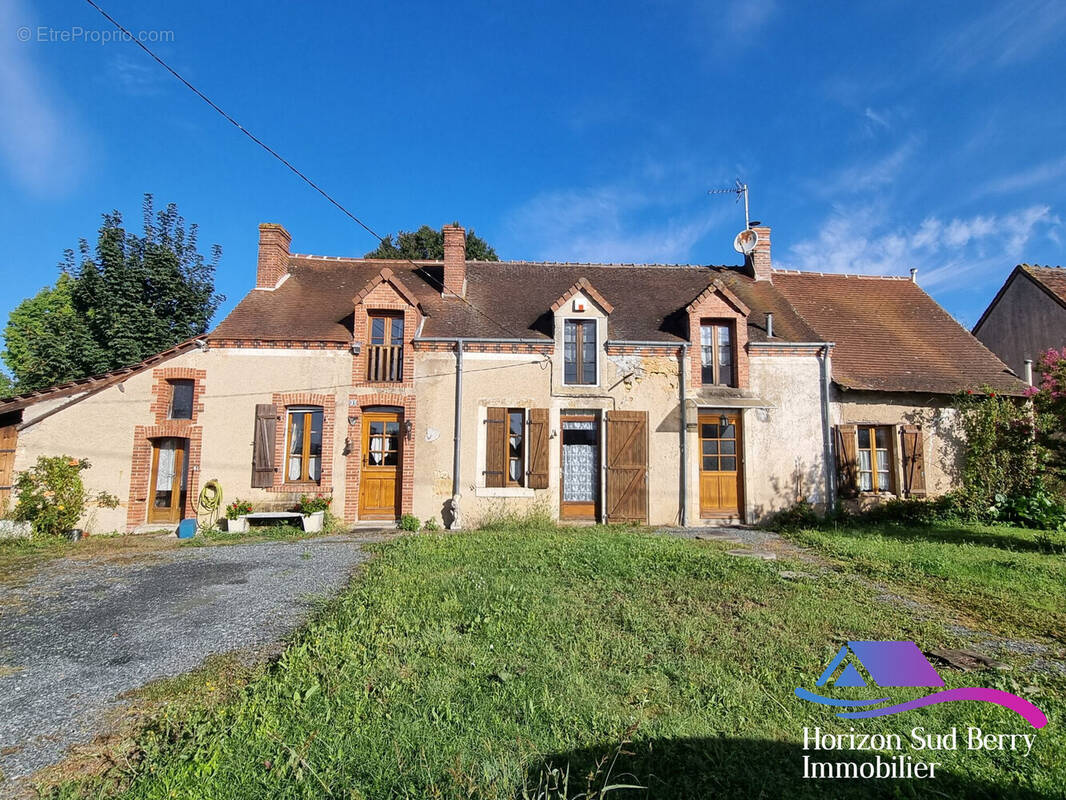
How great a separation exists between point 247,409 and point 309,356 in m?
1.63

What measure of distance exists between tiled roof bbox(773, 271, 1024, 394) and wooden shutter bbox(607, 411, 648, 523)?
4.42 metres

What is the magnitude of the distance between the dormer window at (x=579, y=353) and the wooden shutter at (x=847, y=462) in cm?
528

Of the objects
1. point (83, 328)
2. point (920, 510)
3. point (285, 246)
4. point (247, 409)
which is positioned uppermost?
point (285, 246)

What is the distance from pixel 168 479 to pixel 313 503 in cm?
324

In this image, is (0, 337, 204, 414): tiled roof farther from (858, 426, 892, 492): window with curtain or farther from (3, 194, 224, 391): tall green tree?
(858, 426, 892, 492): window with curtain

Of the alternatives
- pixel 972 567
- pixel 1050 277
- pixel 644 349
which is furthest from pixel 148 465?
pixel 1050 277

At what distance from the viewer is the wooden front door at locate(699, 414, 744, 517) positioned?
10742 mm

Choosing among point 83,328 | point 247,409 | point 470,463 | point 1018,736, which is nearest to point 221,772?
point 1018,736

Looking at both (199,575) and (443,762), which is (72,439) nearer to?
(199,575)

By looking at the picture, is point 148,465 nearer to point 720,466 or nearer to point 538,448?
point 538,448

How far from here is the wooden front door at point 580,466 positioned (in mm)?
10656

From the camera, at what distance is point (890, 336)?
1248cm

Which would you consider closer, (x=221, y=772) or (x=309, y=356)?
(x=221, y=772)

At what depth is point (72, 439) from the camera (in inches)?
386
